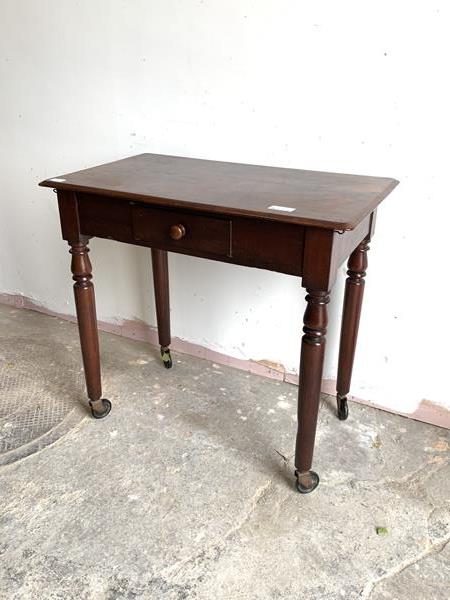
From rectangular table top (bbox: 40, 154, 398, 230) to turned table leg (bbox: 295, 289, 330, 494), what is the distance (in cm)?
20

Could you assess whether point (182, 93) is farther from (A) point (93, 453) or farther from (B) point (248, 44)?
(A) point (93, 453)

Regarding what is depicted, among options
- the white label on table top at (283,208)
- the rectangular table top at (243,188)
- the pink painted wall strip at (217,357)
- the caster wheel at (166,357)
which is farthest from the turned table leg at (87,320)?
the white label on table top at (283,208)

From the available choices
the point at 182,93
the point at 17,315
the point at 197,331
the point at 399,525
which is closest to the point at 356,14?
the point at 182,93

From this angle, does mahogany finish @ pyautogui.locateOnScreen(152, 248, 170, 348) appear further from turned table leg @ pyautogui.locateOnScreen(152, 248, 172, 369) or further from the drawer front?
the drawer front

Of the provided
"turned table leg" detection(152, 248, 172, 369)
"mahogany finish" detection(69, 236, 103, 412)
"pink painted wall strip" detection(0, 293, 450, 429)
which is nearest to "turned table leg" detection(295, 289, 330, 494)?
"pink painted wall strip" detection(0, 293, 450, 429)

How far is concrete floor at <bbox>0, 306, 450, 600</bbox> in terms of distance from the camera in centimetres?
128

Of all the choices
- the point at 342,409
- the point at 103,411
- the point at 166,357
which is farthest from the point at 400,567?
the point at 166,357

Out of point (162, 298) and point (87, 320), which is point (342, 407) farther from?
point (87, 320)

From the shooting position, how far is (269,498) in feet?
4.95

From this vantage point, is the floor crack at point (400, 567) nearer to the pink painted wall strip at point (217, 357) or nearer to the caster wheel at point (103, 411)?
the pink painted wall strip at point (217, 357)

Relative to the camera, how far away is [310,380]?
1.36 metres

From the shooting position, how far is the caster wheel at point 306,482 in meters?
1.51

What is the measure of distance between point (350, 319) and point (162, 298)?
0.73 m

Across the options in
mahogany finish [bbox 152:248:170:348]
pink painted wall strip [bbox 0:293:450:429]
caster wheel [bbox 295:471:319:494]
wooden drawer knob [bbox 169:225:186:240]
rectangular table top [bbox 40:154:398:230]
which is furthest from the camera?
mahogany finish [bbox 152:248:170:348]
